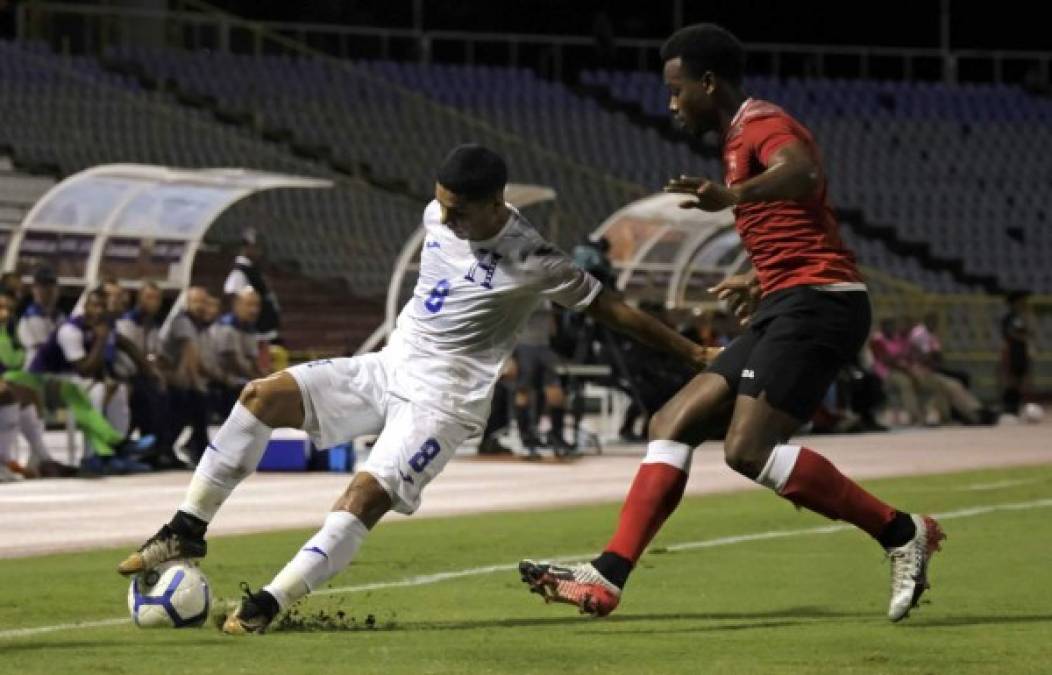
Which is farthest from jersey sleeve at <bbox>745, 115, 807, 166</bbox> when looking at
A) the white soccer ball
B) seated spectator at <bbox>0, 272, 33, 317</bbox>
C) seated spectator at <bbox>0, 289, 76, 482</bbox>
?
the white soccer ball

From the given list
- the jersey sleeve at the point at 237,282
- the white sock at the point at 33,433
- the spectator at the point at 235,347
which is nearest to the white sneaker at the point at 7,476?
the white sock at the point at 33,433

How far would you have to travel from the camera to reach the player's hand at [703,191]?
26.1 feet

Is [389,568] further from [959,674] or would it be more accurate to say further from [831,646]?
[959,674]

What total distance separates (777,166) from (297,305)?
24.2 metres

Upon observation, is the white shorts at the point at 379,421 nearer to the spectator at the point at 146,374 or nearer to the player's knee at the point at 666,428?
the player's knee at the point at 666,428

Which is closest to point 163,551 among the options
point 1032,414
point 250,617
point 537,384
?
point 250,617

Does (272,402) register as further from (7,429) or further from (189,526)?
(7,429)

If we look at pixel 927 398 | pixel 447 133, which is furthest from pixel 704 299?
pixel 447 133

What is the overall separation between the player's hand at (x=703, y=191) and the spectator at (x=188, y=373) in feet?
41.1

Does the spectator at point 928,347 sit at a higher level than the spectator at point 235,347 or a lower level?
lower

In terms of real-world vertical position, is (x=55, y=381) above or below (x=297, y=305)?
above

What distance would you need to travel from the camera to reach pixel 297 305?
3228 centimetres

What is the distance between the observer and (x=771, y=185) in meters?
8.36

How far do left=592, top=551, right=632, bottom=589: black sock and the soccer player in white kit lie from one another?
71cm
